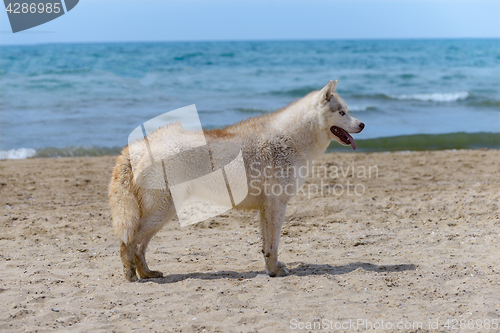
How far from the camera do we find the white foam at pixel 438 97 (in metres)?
20.6

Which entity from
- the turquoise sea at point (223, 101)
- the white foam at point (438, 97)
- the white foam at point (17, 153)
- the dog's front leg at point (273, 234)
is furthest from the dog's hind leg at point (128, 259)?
the white foam at point (438, 97)

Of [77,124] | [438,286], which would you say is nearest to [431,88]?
[77,124]

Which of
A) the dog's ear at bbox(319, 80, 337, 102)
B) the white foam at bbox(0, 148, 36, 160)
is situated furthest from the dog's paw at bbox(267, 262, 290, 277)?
the white foam at bbox(0, 148, 36, 160)

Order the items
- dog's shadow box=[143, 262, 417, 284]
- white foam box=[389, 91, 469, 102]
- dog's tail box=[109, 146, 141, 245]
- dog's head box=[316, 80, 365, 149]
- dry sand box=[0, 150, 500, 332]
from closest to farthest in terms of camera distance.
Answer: dry sand box=[0, 150, 500, 332] → dog's tail box=[109, 146, 141, 245] → dog's shadow box=[143, 262, 417, 284] → dog's head box=[316, 80, 365, 149] → white foam box=[389, 91, 469, 102]

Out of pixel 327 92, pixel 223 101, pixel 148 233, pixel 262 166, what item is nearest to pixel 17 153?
pixel 148 233

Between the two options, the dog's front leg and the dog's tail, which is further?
the dog's front leg

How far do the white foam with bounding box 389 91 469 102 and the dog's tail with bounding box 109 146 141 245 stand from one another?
712 inches

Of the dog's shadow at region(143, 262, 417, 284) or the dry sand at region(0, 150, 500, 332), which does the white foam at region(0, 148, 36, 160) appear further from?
the dog's shadow at region(143, 262, 417, 284)

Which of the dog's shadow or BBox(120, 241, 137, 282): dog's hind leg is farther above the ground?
BBox(120, 241, 137, 282): dog's hind leg

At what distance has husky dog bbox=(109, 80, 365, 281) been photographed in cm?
463

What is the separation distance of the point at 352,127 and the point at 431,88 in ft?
70.5

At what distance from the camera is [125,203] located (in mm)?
4598

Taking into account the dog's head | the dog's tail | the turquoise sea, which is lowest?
the turquoise sea

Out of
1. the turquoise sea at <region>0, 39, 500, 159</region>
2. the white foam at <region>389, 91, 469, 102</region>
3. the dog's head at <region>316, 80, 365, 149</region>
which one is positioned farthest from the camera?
the white foam at <region>389, 91, 469, 102</region>
